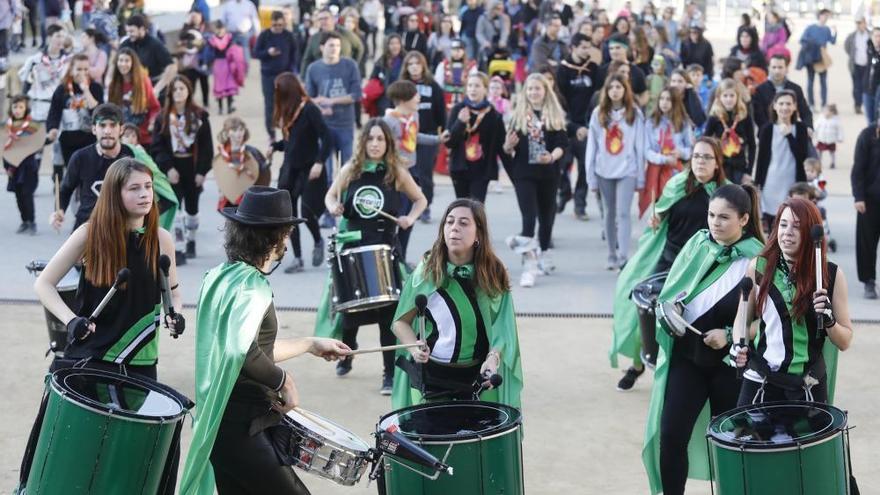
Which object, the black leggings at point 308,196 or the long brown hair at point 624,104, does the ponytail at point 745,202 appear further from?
the black leggings at point 308,196

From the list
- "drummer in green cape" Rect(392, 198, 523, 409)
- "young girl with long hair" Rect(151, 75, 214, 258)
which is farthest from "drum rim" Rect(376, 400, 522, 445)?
"young girl with long hair" Rect(151, 75, 214, 258)

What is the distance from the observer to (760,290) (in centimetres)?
655

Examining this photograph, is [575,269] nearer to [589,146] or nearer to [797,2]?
[589,146]

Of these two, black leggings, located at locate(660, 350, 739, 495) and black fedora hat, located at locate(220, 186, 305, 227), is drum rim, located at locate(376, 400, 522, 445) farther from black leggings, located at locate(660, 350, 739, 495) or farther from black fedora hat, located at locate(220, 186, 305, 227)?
black leggings, located at locate(660, 350, 739, 495)

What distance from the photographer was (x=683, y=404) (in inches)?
275

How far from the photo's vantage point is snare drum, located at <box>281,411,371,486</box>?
5.66 metres

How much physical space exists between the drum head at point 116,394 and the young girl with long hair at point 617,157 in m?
7.10

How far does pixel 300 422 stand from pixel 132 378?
774 mm

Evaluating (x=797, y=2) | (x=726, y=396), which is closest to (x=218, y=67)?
(x=726, y=396)

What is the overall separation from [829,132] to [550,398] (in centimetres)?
1032

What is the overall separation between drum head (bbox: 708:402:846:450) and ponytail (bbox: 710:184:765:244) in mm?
1331

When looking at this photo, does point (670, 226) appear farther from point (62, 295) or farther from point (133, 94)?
point (133, 94)

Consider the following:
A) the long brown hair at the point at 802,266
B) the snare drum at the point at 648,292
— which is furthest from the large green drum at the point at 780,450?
the snare drum at the point at 648,292

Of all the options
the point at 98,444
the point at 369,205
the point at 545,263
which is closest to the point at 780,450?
the point at 98,444
